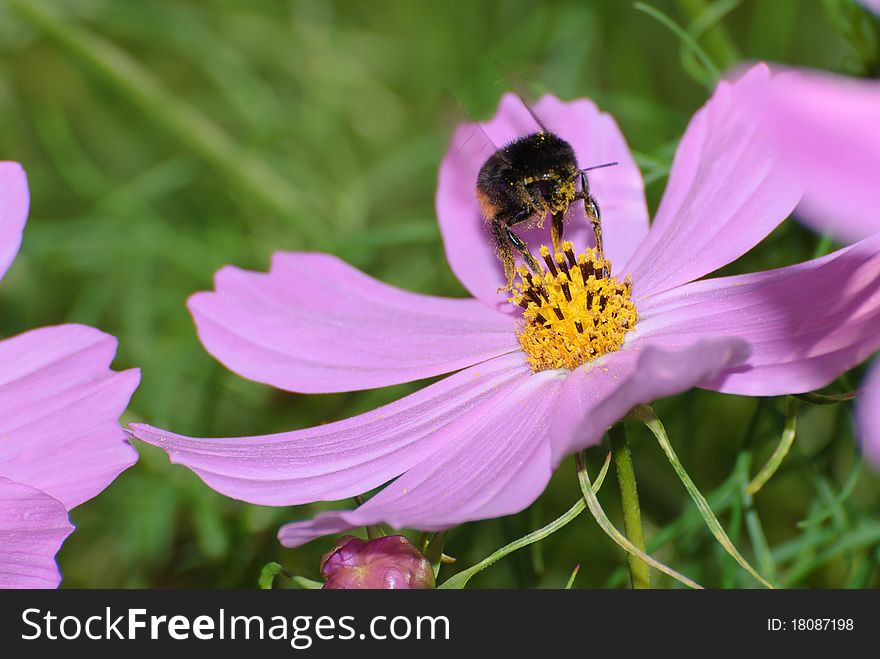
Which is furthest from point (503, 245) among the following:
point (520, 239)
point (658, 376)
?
point (658, 376)

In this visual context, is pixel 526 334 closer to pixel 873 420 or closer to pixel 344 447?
pixel 344 447

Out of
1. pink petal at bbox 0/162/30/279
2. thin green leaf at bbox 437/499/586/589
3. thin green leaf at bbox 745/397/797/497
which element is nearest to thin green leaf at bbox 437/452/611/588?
thin green leaf at bbox 437/499/586/589

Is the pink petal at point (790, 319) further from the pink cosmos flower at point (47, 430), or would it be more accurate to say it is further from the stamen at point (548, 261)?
the pink cosmos flower at point (47, 430)

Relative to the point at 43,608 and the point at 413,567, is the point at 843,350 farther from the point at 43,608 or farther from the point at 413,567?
the point at 43,608

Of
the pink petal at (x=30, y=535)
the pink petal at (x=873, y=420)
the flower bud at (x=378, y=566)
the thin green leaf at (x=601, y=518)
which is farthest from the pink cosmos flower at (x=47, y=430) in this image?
the pink petal at (x=873, y=420)

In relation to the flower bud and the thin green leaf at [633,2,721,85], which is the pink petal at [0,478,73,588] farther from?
the thin green leaf at [633,2,721,85]

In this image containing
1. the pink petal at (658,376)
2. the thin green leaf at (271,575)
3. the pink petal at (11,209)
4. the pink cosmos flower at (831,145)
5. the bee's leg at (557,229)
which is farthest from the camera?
the bee's leg at (557,229)
